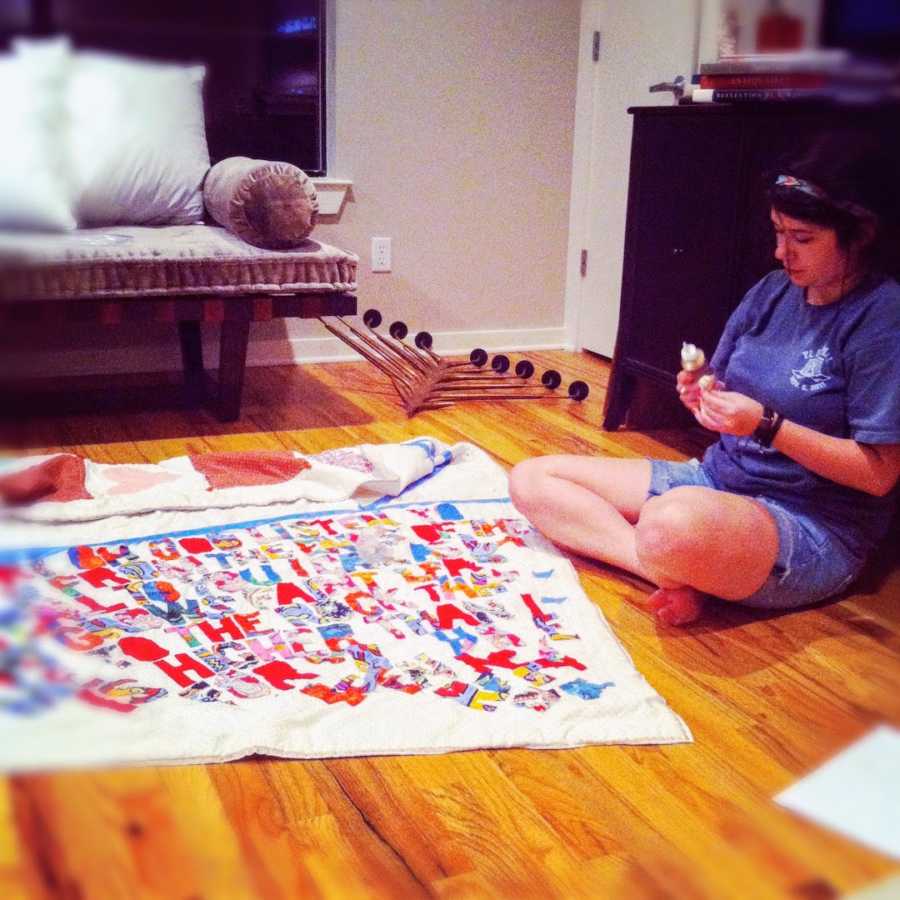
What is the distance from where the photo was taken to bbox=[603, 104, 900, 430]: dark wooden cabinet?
172cm

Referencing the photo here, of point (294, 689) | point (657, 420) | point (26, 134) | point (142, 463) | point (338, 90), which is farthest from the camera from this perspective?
point (338, 90)

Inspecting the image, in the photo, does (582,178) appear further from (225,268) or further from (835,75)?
(835,75)

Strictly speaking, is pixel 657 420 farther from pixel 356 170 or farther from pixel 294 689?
pixel 294 689

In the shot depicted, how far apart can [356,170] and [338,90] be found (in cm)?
20

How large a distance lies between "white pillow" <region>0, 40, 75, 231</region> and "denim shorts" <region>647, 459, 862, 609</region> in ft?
3.75

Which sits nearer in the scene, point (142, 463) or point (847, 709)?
point (847, 709)

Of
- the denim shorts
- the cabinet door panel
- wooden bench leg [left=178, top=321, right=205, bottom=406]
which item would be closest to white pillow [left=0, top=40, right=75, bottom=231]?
the denim shorts

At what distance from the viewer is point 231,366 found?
2.12 m

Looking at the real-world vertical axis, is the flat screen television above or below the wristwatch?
above

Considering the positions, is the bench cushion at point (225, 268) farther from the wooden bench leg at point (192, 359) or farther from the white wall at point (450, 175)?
the white wall at point (450, 175)

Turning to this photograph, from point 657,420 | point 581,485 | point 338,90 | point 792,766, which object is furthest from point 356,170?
point 792,766

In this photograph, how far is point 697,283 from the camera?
1.86m

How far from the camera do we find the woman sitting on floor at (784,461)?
1.11m

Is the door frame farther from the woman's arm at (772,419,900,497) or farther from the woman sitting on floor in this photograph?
the woman's arm at (772,419,900,497)
